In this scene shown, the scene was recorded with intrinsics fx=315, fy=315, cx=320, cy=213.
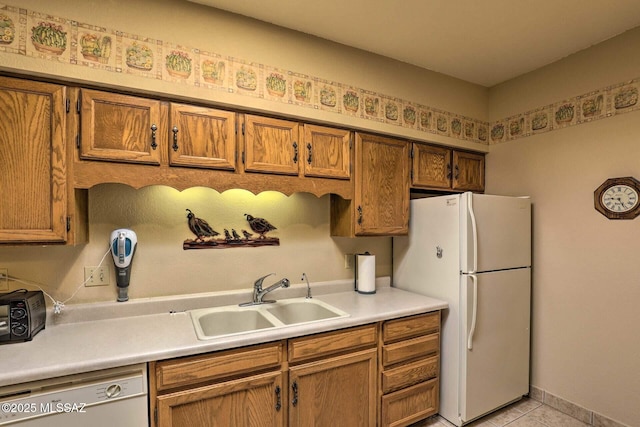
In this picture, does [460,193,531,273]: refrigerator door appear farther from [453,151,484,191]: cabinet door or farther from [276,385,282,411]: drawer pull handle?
[276,385,282,411]: drawer pull handle

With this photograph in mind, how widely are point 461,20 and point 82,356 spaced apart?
261 centimetres

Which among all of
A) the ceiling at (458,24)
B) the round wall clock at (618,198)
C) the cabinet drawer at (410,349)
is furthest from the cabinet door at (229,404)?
the round wall clock at (618,198)

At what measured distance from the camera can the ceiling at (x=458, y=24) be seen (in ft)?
5.83

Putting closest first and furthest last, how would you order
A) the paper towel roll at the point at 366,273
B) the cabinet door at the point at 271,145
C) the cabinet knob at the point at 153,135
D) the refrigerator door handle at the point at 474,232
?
the cabinet knob at the point at 153,135 < the cabinet door at the point at 271,145 < the refrigerator door handle at the point at 474,232 < the paper towel roll at the point at 366,273

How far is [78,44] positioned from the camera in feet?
4.90

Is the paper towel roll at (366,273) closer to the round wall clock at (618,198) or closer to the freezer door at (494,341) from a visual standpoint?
the freezer door at (494,341)

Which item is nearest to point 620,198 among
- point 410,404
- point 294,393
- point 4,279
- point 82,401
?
point 410,404

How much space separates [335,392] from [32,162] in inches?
74.9

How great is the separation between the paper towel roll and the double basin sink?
42cm

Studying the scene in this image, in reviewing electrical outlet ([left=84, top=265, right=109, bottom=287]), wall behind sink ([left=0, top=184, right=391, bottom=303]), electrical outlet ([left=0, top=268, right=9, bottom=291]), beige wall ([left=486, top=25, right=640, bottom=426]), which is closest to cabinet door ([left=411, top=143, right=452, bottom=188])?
beige wall ([left=486, top=25, right=640, bottom=426])

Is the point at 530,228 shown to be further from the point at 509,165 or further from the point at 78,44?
the point at 78,44

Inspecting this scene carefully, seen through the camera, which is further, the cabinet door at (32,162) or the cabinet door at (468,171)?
the cabinet door at (468,171)

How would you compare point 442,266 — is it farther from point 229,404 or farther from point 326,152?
point 229,404

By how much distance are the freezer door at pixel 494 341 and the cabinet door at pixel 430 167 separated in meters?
0.82
